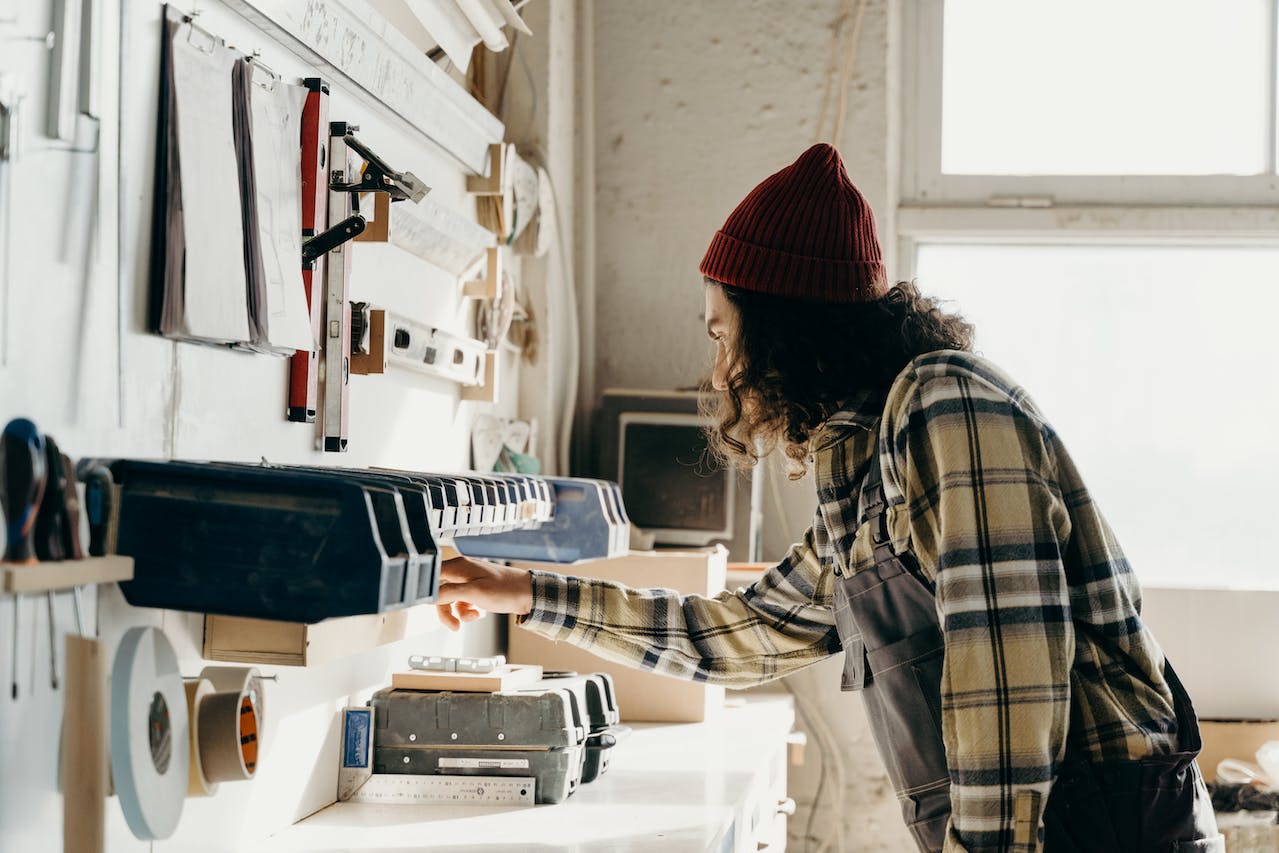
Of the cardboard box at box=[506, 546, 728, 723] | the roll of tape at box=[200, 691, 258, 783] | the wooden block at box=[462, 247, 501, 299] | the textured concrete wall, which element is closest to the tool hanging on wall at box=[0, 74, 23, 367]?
the roll of tape at box=[200, 691, 258, 783]

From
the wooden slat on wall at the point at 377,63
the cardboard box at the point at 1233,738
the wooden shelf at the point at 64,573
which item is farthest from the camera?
the cardboard box at the point at 1233,738

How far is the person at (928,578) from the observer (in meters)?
1.19

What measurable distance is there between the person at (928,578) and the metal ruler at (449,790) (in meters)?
0.25

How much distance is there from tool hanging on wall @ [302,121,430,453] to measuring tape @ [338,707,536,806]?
0.43 metres

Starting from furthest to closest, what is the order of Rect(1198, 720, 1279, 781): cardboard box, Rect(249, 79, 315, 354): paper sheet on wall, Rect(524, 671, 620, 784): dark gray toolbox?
Rect(1198, 720, 1279, 781): cardboard box < Rect(524, 671, 620, 784): dark gray toolbox < Rect(249, 79, 315, 354): paper sheet on wall

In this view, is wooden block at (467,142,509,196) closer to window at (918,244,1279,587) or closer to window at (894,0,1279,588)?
window at (894,0,1279,588)

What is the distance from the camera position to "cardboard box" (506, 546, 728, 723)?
2.55 metres

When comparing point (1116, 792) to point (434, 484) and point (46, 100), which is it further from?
point (46, 100)

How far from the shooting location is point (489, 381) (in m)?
2.42

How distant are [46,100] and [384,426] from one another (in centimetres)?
93

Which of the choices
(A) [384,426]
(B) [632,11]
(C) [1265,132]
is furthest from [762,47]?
(A) [384,426]

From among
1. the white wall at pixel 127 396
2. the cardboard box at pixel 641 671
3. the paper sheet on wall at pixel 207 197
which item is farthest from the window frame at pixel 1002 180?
the paper sheet on wall at pixel 207 197

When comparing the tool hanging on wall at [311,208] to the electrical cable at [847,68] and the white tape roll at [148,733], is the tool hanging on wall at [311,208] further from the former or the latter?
the electrical cable at [847,68]

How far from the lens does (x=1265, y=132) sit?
3.09 m
